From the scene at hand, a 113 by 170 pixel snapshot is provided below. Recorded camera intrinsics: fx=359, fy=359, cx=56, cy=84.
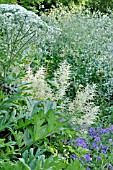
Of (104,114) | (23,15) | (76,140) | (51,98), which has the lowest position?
(104,114)

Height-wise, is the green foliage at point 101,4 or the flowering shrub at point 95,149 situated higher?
the green foliage at point 101,4

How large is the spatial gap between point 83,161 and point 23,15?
4.31 ft

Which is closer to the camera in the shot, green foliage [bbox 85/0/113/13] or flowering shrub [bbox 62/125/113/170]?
flowering shrub [bbox 62/125/113/170]

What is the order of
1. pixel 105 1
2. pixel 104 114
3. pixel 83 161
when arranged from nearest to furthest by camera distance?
pixel 83 161, pixel 104 114, pixel 105 1

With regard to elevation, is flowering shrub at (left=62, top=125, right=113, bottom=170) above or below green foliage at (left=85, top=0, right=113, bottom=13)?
below

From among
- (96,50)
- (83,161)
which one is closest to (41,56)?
(96,50)

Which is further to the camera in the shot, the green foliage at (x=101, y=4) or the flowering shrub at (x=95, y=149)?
the green foliage at (x=101, y=4)

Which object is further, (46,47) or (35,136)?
(46,47)

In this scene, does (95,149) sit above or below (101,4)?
below

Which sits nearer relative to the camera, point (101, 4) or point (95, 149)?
point (95, 149)

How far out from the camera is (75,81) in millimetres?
5090

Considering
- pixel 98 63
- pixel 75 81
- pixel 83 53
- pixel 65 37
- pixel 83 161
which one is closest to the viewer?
pixel 83 161

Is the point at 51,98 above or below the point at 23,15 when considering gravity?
below

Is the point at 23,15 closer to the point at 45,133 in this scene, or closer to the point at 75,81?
the point at 45,133
